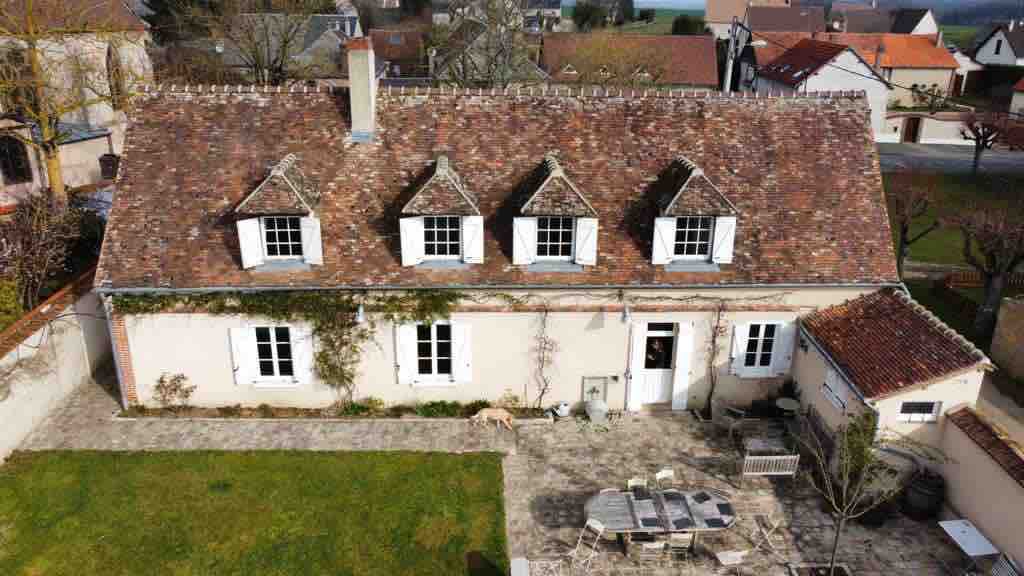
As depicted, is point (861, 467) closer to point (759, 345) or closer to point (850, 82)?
point (759, 345)

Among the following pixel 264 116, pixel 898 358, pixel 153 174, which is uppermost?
pixel 264 116

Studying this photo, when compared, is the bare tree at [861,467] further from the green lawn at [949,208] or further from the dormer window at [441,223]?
the green lawn at [949,208]

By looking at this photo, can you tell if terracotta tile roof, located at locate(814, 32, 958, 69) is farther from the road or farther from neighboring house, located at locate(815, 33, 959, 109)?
the road

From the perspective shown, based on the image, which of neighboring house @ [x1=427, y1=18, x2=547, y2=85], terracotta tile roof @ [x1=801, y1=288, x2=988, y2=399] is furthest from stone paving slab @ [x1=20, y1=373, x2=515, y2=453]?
neighboring house @ [x1=427, y1=18, x2=547, y2=85]

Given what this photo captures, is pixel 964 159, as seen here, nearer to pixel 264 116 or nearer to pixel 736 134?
pixel 736 134

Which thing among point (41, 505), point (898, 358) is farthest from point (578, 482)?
point (41, 505)

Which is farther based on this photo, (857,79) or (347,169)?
(857,79)
